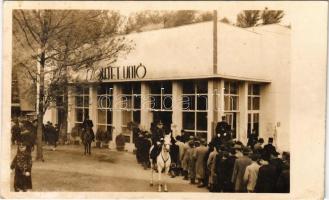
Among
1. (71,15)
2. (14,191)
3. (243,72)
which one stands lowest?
(14,191)

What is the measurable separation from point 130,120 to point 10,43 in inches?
70.6

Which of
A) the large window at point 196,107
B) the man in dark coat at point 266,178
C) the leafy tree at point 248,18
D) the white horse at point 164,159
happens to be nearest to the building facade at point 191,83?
the large window at point 196,107

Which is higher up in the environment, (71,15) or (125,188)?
(71,15)

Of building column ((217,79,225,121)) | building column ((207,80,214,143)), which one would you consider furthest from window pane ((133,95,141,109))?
building column ((217,79,225,121))

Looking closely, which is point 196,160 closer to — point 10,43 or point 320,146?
point 320,146

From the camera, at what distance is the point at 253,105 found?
6211 mm

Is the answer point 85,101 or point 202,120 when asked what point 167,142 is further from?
point 85,101

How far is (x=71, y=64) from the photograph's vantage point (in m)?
6.03

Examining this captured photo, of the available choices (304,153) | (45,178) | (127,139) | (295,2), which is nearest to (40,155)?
(45,178)

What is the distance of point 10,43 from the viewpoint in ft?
18.5

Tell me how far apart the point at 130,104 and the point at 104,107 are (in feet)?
1.14

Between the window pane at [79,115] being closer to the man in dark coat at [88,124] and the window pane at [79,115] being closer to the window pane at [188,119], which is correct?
the man in dark coat at [88,124]

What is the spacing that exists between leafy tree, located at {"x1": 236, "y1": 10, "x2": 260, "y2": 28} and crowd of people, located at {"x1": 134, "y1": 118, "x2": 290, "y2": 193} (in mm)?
1276

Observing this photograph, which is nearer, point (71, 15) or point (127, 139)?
point (71, 15)
